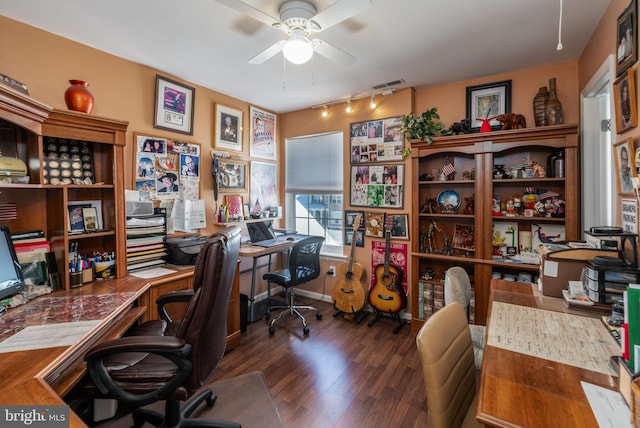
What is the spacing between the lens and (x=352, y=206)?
11.6 ft

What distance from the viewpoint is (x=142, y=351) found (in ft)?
3.95

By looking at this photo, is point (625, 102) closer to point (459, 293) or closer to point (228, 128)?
point (459, 293)

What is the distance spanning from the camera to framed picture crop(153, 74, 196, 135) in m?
2.67

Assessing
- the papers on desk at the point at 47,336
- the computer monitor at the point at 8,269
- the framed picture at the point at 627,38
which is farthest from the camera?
the computer monitor at the point at 8,269

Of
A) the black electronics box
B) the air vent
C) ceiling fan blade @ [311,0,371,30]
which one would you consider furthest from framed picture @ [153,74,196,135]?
the air vent

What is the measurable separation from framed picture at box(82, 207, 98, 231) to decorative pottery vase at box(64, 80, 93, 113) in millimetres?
685

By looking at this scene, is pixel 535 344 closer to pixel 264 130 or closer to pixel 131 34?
pixel 131 34

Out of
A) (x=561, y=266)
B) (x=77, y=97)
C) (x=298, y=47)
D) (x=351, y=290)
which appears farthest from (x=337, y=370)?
(x=77, y=97)

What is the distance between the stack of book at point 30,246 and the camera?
1.73 meters

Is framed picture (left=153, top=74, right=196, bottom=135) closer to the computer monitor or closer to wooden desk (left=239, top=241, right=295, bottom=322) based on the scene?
wooden desk (left=239, top=241, right=295, bottom=322)

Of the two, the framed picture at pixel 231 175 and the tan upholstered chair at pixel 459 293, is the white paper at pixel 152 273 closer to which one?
the framed picture at pixel 231 175

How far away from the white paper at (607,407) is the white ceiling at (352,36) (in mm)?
1979

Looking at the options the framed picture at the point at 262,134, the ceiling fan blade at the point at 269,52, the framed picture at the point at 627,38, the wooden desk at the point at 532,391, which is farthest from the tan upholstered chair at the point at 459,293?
the framed picture at the point at 262,134

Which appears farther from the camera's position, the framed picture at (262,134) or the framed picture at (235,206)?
the framed picture at (262,134)
